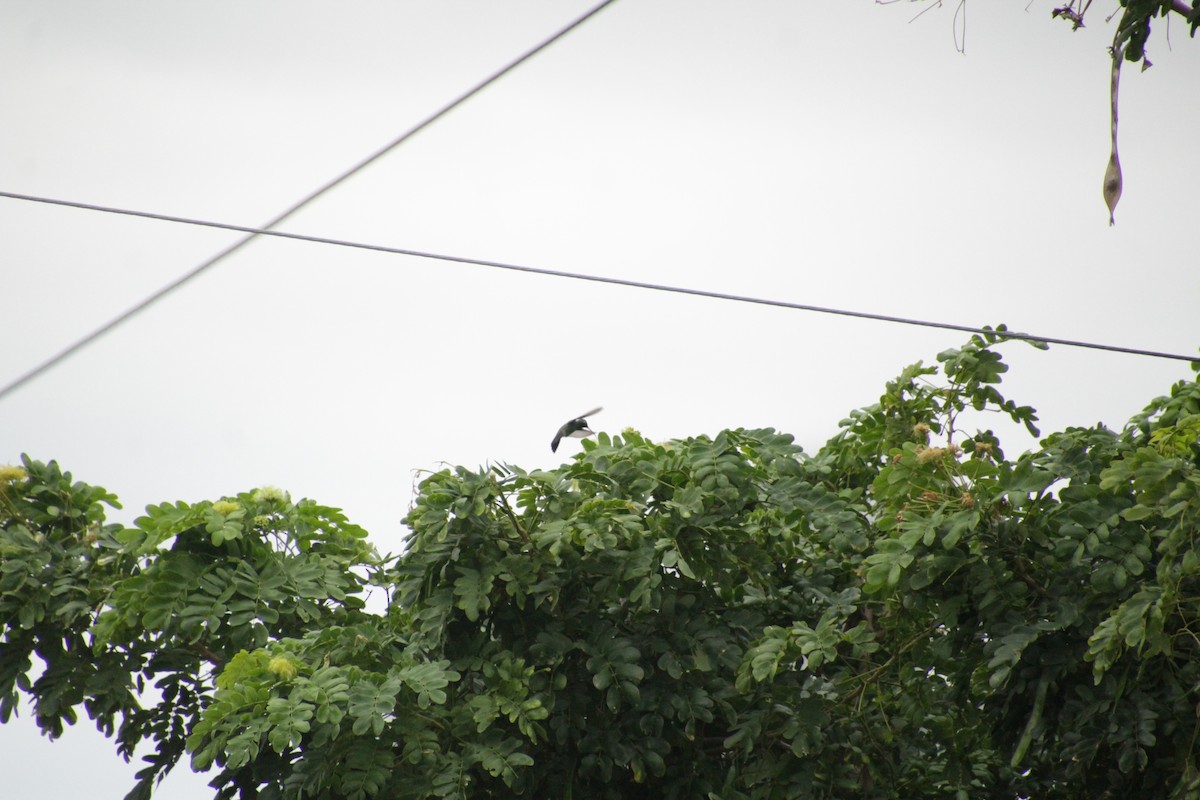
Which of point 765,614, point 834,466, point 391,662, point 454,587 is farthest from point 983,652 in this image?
point 391,662

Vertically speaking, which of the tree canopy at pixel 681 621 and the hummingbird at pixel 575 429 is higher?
the hummingbird at pixel 575 429

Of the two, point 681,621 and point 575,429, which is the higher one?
point 575,429

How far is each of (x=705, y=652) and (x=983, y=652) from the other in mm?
770

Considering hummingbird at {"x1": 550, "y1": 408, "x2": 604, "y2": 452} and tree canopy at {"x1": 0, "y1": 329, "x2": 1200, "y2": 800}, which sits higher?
hummingbird at {"x1": 550, "y1": 408, "x2": 604, "y2": 452}

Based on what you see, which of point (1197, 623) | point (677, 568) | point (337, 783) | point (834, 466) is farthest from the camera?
point (834, 466)

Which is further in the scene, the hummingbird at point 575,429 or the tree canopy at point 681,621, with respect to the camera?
the hummingbird at point 575,429

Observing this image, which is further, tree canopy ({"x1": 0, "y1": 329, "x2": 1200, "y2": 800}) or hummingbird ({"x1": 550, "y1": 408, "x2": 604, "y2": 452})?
hummingbird ({"x1": 550, "y1": 408, "x2": 604, "y2": 452})

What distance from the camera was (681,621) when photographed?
12.0ft

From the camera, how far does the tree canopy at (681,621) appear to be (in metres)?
3.28

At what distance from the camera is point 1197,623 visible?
323 centimetres

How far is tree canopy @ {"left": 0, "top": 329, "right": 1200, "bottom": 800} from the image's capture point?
3283 millimetres

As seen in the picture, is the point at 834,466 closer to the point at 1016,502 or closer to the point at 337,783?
the point at 1016,502

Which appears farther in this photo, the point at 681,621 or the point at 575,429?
the point at 575,429

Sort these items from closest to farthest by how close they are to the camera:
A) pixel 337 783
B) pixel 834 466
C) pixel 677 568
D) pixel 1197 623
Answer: pixel 1197 623 → pixel 337 783 → pixel 677 568 → pixel 834 466
